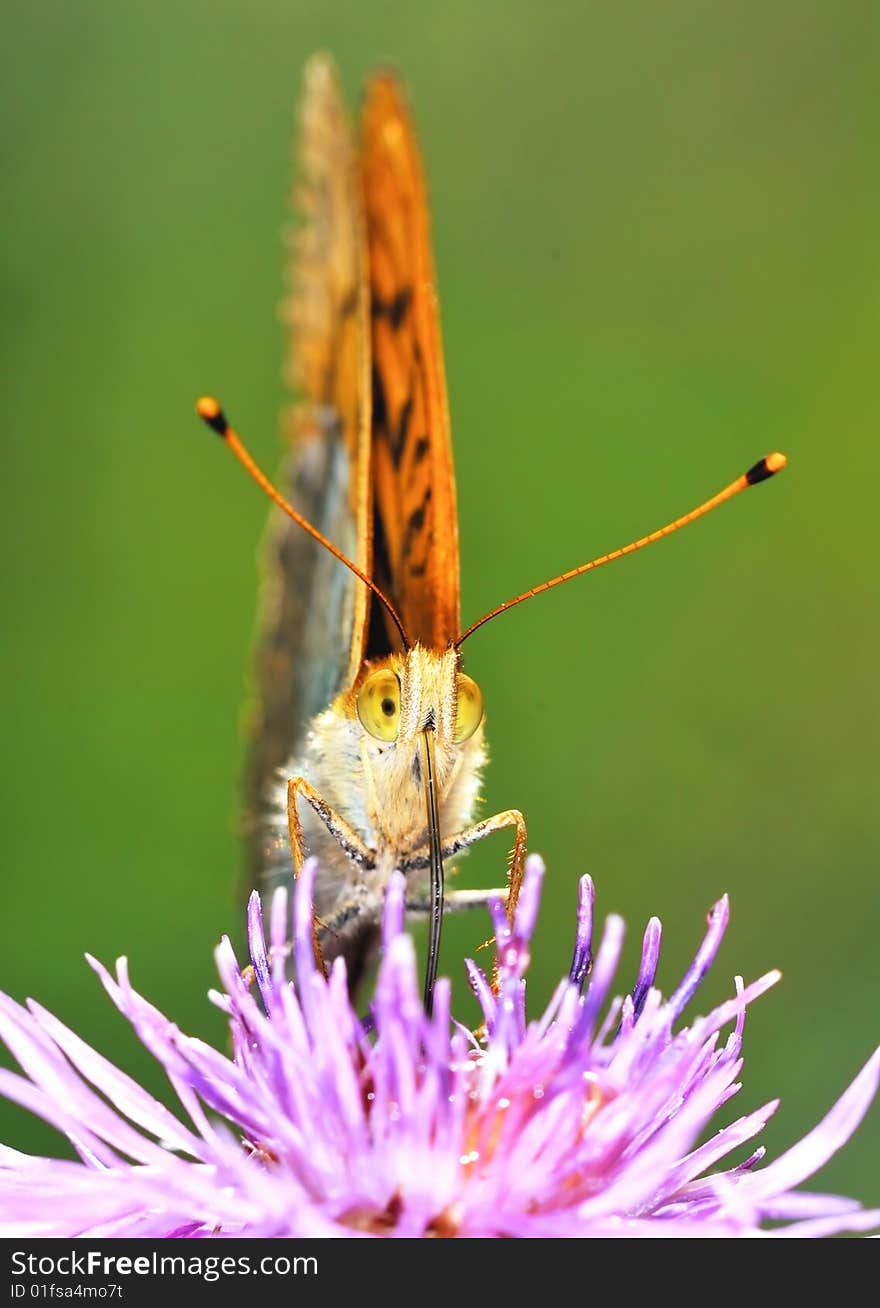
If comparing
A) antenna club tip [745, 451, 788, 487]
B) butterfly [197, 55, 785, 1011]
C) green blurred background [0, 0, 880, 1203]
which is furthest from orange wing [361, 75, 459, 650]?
green blurred background [0, 0, 880, 1203]

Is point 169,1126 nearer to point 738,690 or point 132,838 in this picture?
point 132,838

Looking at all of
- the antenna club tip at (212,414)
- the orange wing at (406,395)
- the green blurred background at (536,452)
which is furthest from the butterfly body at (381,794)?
the green blurred background at (536,452)

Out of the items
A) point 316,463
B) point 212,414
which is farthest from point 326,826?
point 316,463

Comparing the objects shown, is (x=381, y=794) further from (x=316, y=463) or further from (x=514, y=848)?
(x=316, y=463)

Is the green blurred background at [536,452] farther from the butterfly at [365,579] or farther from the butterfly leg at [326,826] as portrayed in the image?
the butterfly leg at [326,826]

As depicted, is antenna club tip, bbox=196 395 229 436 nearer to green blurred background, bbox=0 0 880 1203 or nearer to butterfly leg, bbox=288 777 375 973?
butterfly leg, bbox=288 777 375 973

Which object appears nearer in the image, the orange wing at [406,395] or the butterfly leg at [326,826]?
the butterfly leg at [326,826]
